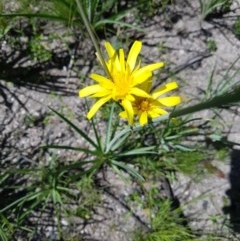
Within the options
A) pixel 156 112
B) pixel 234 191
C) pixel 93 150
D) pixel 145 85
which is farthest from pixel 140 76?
pixel 234 191

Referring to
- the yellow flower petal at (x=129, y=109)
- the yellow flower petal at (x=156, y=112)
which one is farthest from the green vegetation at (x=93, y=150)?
the yellow flower petal at (x=129, y=109)

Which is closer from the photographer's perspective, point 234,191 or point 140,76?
point 140,76

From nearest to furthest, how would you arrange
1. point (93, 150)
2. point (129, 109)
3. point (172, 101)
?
point (129, 109), point (172, 101), point (93, 150)

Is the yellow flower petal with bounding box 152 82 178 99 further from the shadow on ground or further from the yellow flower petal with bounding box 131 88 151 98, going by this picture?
the shadow on ground

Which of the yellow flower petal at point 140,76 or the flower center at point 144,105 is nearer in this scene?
the yellow flower petal at point 140,76

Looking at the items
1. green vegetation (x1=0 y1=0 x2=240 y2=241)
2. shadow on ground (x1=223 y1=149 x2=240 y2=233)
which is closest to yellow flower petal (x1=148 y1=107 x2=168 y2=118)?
green vegetation (x1=0 y1=0 x2=240 y2=241)

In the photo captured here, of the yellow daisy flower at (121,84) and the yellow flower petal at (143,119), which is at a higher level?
the yellow daisy flower at (121,84)

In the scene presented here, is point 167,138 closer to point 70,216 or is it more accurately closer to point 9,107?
point 70,216

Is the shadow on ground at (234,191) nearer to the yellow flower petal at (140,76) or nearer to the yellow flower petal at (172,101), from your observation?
the yellow flower petal at (172,101)

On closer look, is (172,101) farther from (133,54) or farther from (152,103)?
(133,54)
